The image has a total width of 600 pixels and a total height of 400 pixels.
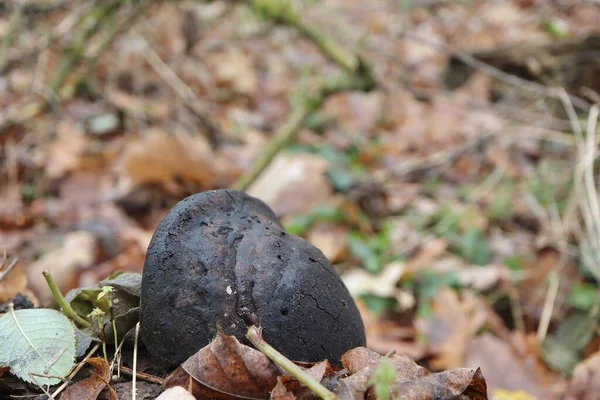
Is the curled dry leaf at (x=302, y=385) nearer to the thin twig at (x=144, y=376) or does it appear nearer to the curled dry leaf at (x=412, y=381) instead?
the curled dry leaf at (x=412, y=381)

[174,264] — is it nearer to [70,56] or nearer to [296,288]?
[296,288]

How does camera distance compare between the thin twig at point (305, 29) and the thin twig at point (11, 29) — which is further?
the thin twig at point (305, 29)

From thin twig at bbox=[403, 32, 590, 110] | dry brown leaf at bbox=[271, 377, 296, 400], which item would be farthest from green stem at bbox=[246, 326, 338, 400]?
thin twig at bbox=[403, 32, 590, 110]

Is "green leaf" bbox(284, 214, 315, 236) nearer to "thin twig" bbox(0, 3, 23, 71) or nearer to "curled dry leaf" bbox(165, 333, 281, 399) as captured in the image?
"thin twig" bbox(0, 3, 23, 71)

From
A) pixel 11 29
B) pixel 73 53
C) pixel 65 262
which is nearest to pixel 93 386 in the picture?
pixel 65 262

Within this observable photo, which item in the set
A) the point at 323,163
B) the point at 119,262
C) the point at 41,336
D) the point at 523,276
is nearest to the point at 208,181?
the point at 323,163

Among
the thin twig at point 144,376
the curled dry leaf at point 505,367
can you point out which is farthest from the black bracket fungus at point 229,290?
the curled dry leaf at point 505,367

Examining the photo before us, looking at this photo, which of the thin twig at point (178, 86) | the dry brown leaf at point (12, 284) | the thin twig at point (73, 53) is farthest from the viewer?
the thin twig at point (178, 86)

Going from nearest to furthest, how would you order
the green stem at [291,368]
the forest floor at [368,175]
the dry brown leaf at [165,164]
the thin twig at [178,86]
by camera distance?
the green stem at [291,368] → the forest floor at [368,175] → the dry brown leaf at [165,164] → the thin twig at [178,86]
